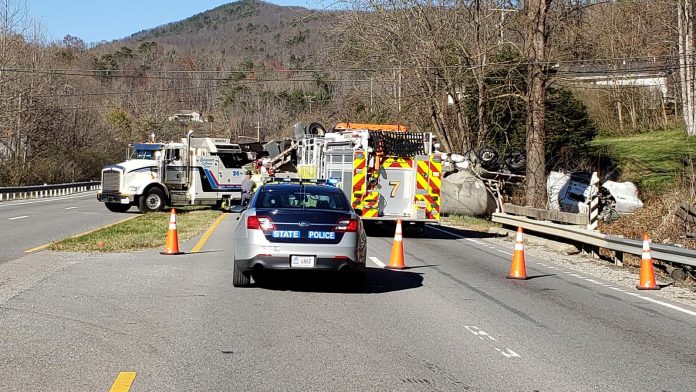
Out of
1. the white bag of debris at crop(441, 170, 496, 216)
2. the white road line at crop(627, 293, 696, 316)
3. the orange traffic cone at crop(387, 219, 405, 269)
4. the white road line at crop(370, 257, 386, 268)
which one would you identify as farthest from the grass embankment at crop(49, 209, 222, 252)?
the white road line at crop(627, 293, 696, 316)

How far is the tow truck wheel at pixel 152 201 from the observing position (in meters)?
32.1

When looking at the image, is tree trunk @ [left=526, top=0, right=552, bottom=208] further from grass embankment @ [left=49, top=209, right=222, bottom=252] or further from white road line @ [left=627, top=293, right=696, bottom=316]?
white road line @ [left=627, top=293, right=696, bottom=316]

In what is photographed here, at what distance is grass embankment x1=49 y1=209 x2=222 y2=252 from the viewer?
682 inches

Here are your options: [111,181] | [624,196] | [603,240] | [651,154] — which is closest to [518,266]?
[603,240]

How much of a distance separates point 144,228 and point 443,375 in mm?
16801

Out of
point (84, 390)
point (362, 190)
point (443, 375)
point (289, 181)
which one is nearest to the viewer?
point (84, 390)

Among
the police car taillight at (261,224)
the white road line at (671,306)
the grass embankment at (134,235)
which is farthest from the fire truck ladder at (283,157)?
the white road line at (671,306)

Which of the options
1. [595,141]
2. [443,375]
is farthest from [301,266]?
[595,141]

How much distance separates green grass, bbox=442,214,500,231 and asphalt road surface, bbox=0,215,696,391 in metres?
13.9

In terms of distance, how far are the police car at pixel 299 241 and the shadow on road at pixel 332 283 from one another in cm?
28

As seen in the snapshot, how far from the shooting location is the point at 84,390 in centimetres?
643

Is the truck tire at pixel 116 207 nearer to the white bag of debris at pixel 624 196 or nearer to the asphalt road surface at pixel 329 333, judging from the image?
the white bag of debris at pixel 624 196

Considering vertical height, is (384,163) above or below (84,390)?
above

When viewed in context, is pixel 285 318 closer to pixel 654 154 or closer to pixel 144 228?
pixel 144 228
